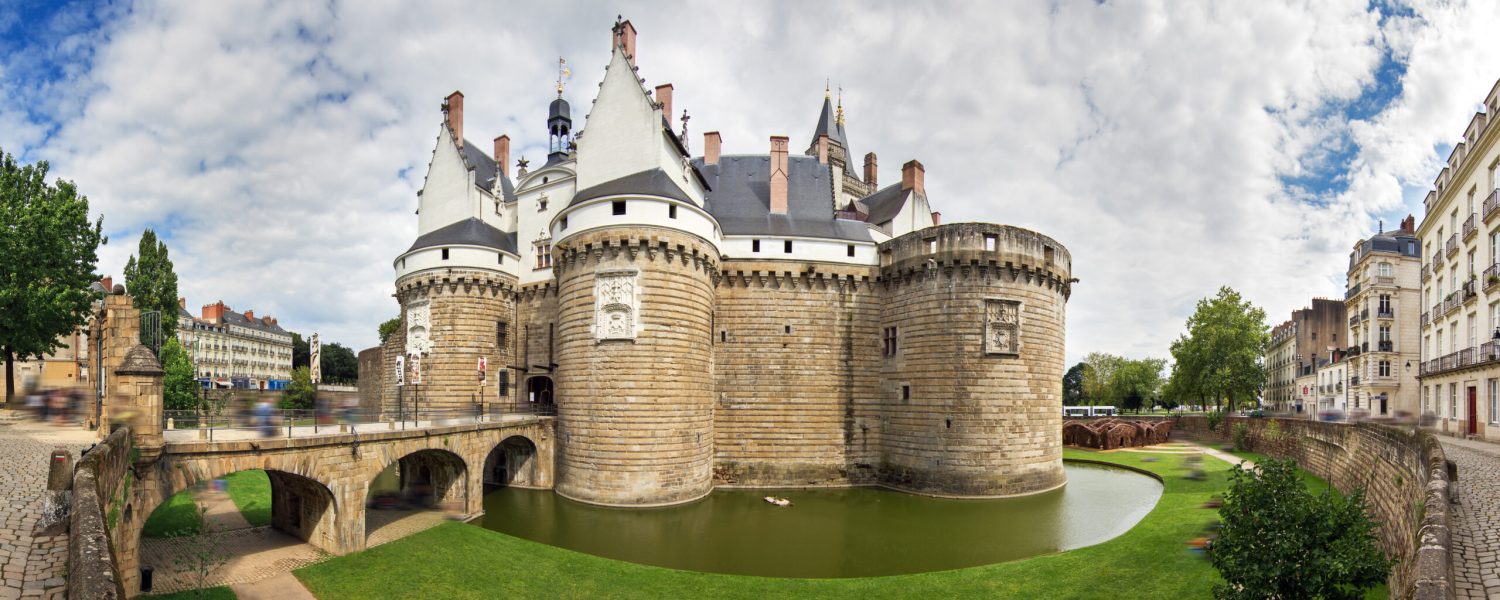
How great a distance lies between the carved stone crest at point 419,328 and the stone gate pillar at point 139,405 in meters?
19.6

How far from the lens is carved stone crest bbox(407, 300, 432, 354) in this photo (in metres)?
33.8

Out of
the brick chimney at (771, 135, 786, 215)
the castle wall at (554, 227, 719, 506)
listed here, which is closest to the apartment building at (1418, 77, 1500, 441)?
the brick chimney at (771, 135, 786, 215)

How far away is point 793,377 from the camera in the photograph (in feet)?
103

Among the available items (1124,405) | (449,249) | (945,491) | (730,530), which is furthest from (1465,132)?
(1124,405)

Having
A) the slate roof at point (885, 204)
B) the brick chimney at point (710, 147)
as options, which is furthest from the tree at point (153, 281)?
the slate roof at point (885, 204)

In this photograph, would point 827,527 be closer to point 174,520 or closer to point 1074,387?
point 174,520

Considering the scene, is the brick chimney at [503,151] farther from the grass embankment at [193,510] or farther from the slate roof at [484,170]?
the grass embankment at [193,510]

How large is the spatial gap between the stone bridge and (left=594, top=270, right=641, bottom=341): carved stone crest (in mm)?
5321

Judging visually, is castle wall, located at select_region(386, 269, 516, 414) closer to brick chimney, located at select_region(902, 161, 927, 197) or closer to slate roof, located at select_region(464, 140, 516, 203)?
slate roof, located at select_region(464, 140, 516, 203)

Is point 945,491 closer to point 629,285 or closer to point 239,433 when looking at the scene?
point 629,285

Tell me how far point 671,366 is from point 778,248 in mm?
8270

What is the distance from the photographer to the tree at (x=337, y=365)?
98.2 meters

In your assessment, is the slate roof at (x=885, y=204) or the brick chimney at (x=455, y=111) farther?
the brick chimney at (x=455, y=111)

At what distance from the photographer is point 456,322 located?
1326 inches
